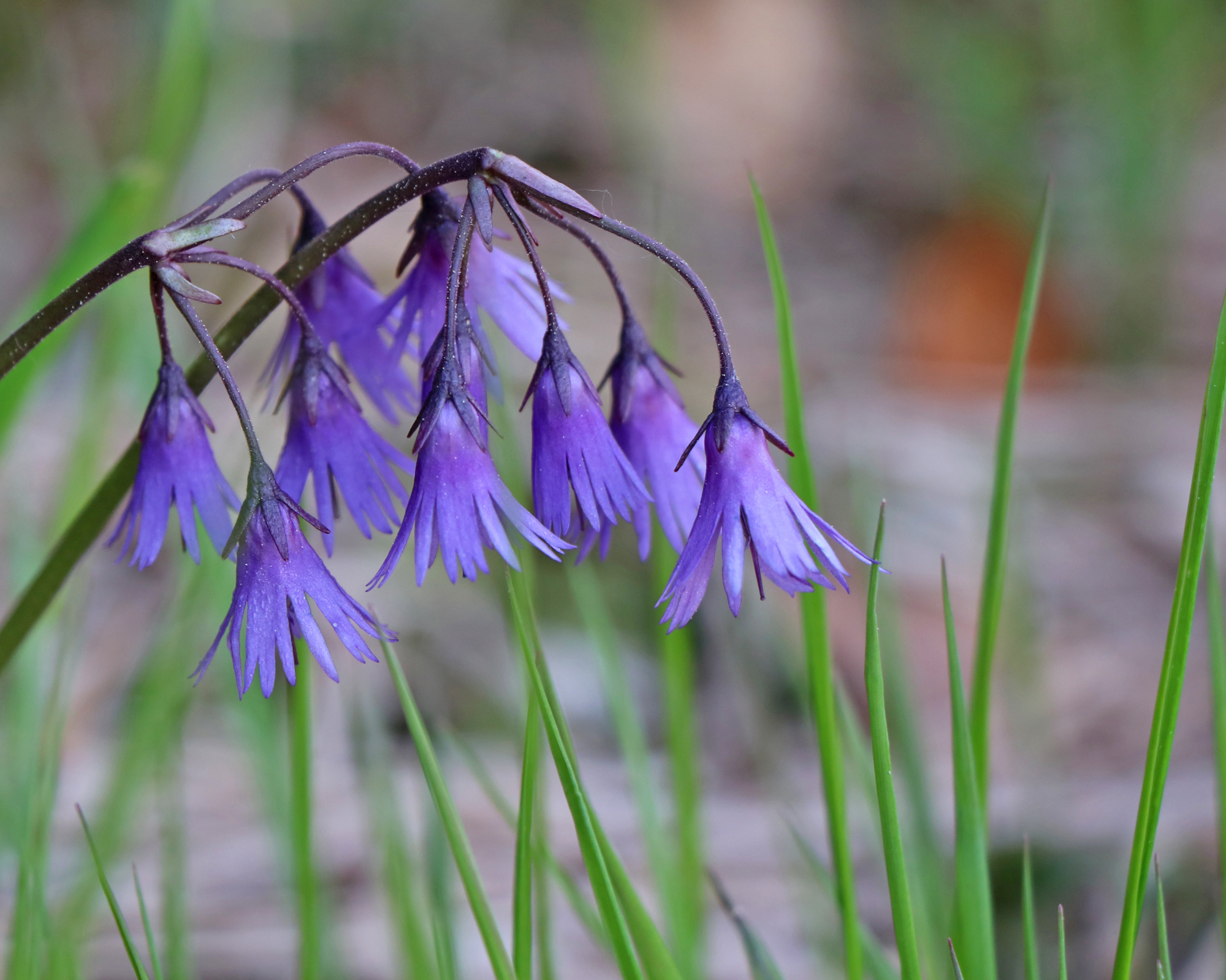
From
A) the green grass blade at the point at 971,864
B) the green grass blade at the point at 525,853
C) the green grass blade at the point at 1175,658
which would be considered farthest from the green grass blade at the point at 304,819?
the green grass blade at the point at 1175,658

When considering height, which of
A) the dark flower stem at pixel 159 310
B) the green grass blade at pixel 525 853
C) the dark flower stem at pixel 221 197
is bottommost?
the green grass blade at pixel 525 853

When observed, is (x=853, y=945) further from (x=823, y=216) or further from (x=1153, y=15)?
(x=823, y=216)

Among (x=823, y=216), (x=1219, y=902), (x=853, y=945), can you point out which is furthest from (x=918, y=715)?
(x=823, y=216)

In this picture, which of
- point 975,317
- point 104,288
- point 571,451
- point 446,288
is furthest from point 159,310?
point 975,317

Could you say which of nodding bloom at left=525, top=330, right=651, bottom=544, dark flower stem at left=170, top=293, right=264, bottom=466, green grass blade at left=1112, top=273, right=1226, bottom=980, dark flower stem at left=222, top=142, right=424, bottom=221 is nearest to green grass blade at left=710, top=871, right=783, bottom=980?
green grass blade at left=1112, top=273, right=1226, bottom=980

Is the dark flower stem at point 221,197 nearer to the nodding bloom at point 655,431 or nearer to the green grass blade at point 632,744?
the nodding bloom at point 655,431

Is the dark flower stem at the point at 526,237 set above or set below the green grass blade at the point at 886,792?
above

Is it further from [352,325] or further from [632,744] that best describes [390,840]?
[352,325]

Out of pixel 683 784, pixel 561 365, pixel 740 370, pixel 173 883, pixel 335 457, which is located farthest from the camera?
pixel 740 370
